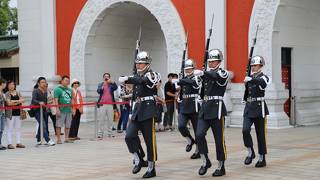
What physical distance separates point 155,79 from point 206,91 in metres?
0.77

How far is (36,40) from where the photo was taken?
20828 millimetres

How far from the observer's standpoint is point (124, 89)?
14.8 m

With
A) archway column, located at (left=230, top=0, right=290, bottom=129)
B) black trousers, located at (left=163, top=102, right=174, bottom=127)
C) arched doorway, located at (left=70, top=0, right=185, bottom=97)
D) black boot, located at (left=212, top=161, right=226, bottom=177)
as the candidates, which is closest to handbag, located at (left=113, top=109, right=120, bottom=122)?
black trousers, located at (left=163, top=102, right=174, bottom=127)

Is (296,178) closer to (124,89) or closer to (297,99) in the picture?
(124,89)

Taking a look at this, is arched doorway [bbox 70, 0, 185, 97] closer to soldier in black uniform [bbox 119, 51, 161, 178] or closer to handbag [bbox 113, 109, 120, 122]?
handbag [bbox 113, 109, 120, 122]

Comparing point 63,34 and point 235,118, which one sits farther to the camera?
point 63,34

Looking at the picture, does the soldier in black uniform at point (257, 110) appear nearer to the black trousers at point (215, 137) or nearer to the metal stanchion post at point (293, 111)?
the black trousers at point (215, 137)

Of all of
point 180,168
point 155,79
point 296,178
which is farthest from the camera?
point 180,168

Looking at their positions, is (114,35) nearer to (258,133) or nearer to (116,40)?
(116,40)

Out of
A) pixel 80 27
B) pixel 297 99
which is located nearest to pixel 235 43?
pixel 297 99

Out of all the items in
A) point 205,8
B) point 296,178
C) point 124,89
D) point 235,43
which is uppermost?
point 205,8

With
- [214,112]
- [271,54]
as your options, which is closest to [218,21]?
[271,54]

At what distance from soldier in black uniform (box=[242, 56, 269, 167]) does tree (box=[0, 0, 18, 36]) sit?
106ft

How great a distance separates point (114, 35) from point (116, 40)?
264 millimetres
